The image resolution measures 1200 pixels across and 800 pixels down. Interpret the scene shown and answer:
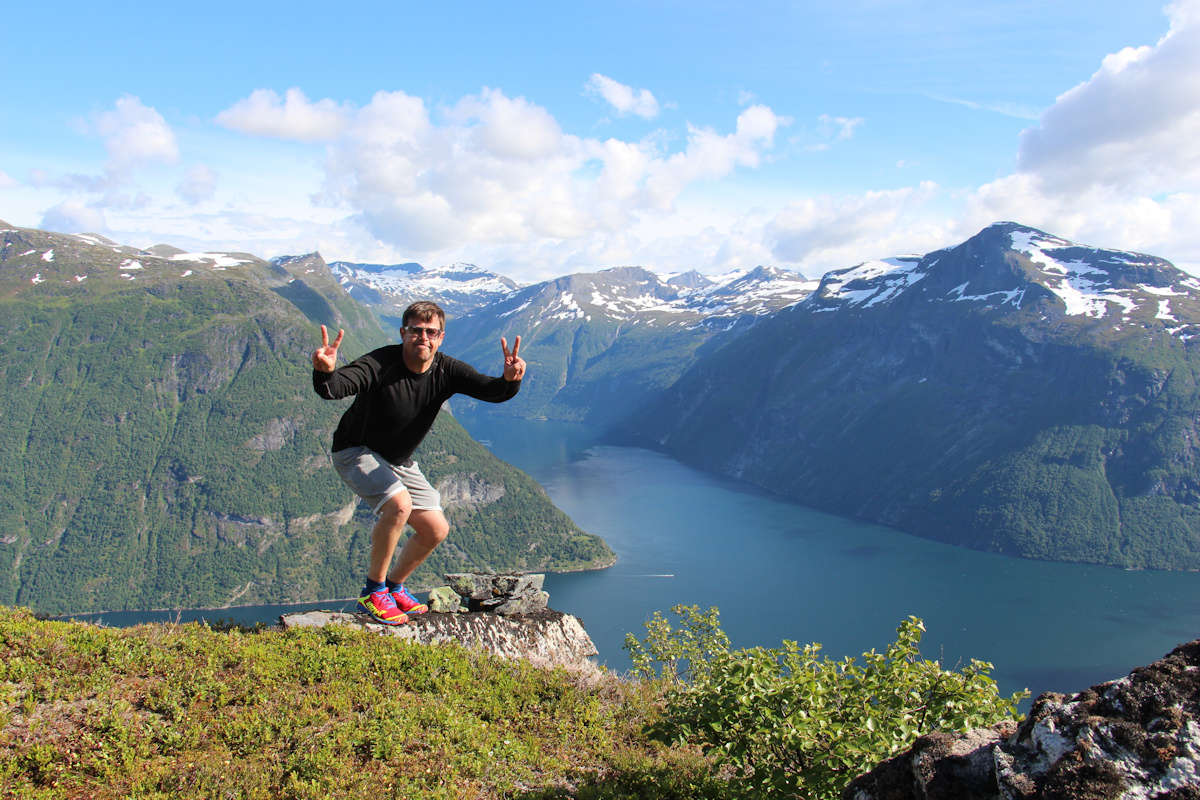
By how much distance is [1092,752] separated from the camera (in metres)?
3.62

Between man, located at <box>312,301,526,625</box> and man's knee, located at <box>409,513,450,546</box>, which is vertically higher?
man, located at <box>312,301,526,625</box>

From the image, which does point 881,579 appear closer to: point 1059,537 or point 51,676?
point 1059,537

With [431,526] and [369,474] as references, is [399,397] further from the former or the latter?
[431,526]

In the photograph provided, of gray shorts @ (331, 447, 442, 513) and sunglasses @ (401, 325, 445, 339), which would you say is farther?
gray shorts @ (331, 447, 442, 513)

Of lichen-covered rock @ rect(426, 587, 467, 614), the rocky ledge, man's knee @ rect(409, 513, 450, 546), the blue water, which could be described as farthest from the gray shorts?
the blue water

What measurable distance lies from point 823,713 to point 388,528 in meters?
5.17

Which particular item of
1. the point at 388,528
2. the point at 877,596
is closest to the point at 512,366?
the point at 388,528

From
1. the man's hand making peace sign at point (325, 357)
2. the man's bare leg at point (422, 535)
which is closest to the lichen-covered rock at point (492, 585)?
the man's bare leg at point (422, 535)

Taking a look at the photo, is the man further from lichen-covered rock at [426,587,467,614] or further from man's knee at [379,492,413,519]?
lichen-covered rock at [426,587,467,614]

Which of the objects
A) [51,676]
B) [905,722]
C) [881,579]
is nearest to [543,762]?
[905,722]

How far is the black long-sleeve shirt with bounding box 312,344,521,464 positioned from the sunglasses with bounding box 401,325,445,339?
0.21 m

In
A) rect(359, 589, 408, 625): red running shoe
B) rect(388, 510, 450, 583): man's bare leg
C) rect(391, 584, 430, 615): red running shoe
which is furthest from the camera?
rect(391, 584, 430, 615): red running shoe

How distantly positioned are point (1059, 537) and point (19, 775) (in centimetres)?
20855

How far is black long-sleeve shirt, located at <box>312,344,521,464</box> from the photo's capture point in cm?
740
